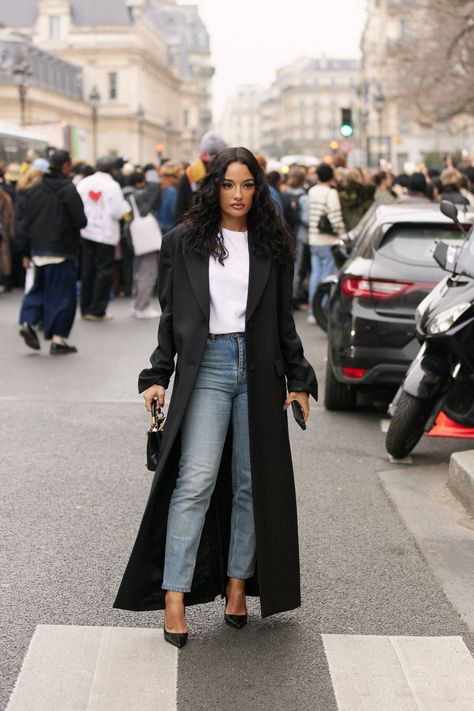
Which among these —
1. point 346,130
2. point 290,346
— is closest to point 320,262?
point 290,346

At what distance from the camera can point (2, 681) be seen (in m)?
4.37

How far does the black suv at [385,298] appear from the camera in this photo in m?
9.37

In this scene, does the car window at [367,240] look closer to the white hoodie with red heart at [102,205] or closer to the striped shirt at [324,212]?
the striped shirt at [324,212]

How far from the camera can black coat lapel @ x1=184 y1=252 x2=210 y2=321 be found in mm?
4672

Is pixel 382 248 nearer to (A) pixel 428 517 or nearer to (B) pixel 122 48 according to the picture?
(A) pixel 428 517

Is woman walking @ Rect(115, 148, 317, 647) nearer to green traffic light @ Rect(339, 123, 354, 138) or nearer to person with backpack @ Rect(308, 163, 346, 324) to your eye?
person with backpack @ Rect(308, 163, 346, 324)

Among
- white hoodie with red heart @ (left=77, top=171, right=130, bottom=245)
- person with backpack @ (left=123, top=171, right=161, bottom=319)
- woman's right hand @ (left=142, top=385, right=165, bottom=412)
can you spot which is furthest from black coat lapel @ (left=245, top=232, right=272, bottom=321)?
person with backpack @ (left=123, top=171, right=161, bottom=319)

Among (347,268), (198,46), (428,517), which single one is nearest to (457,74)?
(347,268)

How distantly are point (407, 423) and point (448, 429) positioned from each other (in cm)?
28

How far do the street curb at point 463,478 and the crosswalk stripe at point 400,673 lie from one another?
2099mm

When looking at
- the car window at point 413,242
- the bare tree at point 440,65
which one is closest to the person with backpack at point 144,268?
the car window at point 413,242

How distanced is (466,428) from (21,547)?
2.65 m

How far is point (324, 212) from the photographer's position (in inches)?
628

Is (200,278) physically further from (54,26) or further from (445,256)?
(54,26)
